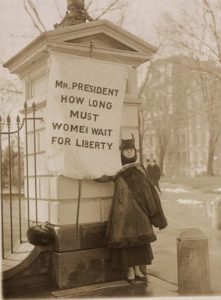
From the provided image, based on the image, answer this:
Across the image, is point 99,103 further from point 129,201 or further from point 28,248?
point 28,248

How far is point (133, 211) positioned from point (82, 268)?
845mm

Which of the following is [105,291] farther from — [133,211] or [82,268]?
[133,211]

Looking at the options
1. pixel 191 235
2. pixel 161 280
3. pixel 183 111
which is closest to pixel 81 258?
pixel 161 280

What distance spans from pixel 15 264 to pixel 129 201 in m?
1.41

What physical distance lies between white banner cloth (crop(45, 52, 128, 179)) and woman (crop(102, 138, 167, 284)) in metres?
0.17

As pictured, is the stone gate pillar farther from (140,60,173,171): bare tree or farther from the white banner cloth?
(140,60,173,171): bare tree

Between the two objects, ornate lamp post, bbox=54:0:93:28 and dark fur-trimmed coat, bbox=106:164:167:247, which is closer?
dark fur-trimmed coat, bbox=106:164:167:247

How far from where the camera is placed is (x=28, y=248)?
5.42m

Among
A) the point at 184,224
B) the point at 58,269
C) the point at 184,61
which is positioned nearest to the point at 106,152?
the point at 58,269

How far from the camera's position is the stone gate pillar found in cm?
501

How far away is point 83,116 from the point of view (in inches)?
191

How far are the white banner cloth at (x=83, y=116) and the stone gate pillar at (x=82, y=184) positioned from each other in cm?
23

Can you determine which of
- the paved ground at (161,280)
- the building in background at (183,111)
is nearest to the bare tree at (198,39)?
the building in background at (183,111)

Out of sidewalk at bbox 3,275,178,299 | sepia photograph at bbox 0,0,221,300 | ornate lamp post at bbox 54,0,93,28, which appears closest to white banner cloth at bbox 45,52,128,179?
sepia photograph at bbox 0,0,221,300
